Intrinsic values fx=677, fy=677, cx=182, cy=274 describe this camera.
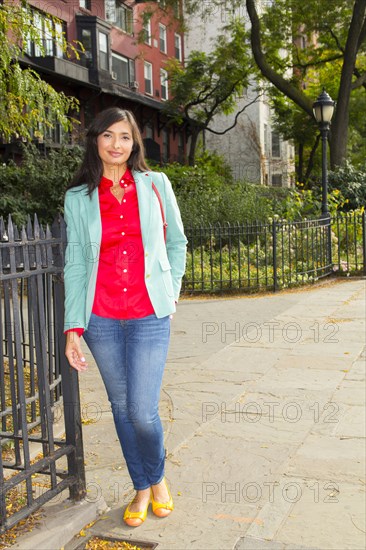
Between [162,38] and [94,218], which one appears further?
[162,38]

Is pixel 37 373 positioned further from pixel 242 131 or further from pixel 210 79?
pixel 242 131

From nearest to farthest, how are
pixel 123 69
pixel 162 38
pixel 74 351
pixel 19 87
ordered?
1. pixel 74 351
2. pixel 19 87
3. pixel 123 69
4. pixel 162 38

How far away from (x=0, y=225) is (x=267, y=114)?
3837cm

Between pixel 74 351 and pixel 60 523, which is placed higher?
pixel 74 351

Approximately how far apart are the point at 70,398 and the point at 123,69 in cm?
3072

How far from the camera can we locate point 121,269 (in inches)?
132

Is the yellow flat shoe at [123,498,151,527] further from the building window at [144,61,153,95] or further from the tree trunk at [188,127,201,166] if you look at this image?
the building window at [144,61,153,95]

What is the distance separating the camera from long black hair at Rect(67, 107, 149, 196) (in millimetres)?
3422

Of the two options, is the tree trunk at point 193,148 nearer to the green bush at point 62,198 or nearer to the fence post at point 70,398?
Answer: the green bush at point 62,198

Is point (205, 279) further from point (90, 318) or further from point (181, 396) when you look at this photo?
point (90, 318)

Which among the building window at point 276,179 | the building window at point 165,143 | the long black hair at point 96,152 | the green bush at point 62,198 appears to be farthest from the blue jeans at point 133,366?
the building window at point 276,179

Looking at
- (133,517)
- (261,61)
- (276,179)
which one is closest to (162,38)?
(276,179)

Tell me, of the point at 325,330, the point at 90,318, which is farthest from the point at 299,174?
the point at 90,318

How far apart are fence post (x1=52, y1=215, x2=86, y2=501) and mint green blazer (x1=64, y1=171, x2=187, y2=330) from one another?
0.79ft
